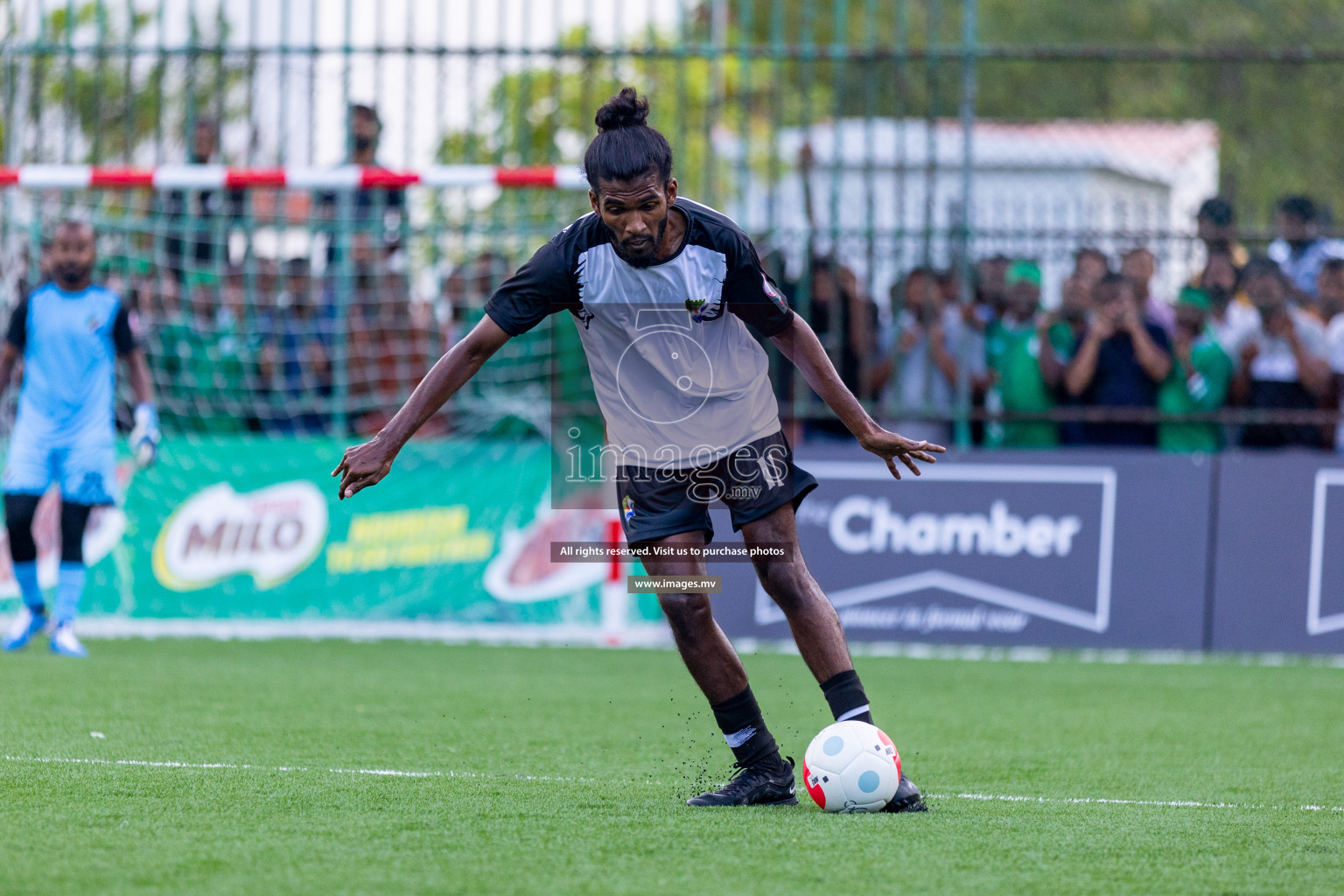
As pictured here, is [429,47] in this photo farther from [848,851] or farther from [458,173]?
[848,851]

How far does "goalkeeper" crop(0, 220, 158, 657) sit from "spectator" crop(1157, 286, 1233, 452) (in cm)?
630

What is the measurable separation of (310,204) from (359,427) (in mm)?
1596

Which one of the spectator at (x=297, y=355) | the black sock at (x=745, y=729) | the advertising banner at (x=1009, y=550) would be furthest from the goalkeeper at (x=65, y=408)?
the black sock at (x=745, y=729)

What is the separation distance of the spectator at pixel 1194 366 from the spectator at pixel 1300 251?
23.2 inches

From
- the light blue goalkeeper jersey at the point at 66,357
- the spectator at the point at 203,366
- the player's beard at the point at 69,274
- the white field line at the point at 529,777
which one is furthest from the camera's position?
the spectator at the point at 203,366

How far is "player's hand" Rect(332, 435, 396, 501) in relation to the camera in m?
4.57

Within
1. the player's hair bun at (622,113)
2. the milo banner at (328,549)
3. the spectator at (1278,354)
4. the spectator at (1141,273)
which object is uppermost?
the player's hair bun at (622,113)

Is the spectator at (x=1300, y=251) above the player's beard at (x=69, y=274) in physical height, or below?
above

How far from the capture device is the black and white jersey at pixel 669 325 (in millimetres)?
4793

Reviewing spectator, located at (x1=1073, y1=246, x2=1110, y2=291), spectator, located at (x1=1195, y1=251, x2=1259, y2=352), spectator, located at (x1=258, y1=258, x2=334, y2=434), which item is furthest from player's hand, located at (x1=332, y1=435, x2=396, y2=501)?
spectator, located at (x1=1195, y1=251, x2=1259, y2=352)

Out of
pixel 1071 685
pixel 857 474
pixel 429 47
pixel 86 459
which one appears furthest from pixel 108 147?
pixel 1071 685

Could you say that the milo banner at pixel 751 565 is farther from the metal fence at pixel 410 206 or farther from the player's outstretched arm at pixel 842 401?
the player's outstretched arm at pixel 842 401

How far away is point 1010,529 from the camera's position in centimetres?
1035

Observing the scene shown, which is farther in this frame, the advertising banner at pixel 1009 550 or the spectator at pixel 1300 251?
the spectator at pixel 1300 251
